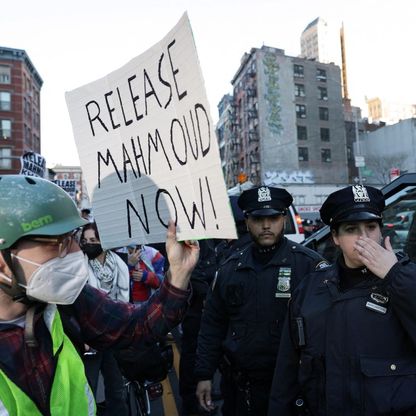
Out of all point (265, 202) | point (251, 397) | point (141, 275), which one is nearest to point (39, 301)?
point (251, 397)

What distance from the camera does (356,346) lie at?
188cm

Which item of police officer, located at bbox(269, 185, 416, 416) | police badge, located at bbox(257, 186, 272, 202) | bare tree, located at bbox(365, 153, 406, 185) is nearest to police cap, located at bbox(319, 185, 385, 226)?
police officer, located at bbox(269, 185, 416, 416)

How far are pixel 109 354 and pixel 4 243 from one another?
280 cm

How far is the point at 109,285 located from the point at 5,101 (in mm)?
54584

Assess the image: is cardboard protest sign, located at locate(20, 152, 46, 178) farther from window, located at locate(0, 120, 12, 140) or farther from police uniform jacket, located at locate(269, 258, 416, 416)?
window, located at locate(0, 120, 12, 140)

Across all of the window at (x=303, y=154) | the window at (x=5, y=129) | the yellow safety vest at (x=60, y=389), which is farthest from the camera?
the window at (x=303, y=154)

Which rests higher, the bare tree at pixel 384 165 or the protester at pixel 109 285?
the bare tree at pixel 384 165

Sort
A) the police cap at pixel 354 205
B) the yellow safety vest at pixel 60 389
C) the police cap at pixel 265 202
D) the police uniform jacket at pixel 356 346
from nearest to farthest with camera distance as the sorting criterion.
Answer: the yellow safety vest at pixel 60 389, the police uniform jacket at pixel 356 346, the police cap at pixel 354 205, the police cap at pixel 265 202

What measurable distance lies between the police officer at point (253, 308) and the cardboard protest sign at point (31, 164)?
341 centimetres

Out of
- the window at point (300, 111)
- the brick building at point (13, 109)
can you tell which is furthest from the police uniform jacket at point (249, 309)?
the window at point (300, 111)

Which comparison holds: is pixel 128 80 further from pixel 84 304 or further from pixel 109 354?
pixel 109 354

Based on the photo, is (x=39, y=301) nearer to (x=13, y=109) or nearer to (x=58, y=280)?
(x=58, y=280)

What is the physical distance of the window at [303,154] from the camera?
177 ft

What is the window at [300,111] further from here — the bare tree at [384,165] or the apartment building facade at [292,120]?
the bare tree at [384,165]
